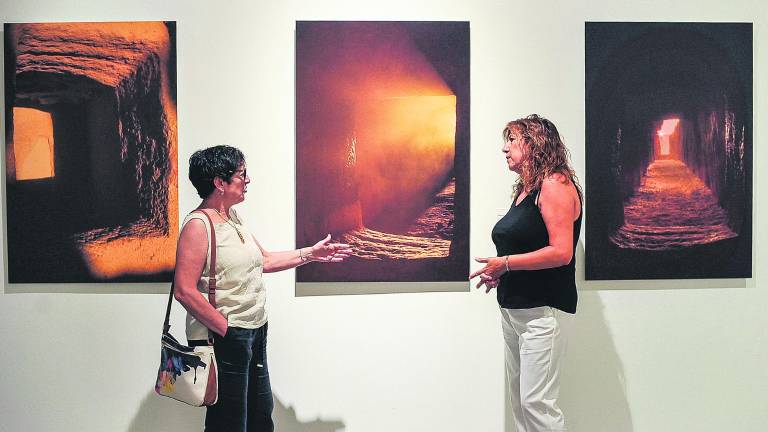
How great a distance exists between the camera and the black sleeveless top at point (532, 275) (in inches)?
89.7

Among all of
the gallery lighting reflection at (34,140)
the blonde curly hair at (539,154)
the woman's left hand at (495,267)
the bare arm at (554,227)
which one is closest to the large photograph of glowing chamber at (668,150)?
the blonde curly hair at (539,154)

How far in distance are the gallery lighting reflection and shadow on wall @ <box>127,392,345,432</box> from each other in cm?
121

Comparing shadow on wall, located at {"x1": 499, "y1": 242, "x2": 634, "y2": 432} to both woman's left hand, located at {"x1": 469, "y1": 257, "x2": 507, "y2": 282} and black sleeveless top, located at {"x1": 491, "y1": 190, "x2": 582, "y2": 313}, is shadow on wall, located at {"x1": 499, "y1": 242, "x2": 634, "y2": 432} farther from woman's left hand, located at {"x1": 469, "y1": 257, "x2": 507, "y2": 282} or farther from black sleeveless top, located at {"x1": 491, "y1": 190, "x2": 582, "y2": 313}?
woman's left hand, located at {"x1": 469, "y1": 257, "x2": 507, "y2": 282}

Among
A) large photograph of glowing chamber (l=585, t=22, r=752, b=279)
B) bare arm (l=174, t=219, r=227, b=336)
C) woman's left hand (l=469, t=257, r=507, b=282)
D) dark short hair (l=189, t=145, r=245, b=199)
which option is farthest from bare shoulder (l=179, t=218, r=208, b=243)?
large photograph of glowing chamber (l=585, t=22, r=752, b=279)

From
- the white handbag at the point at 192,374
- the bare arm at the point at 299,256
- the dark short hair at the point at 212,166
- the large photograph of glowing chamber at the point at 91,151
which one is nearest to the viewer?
the white handbag at the point at 192,374

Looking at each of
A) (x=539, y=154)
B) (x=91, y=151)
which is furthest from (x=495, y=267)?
(x=91, y=151)

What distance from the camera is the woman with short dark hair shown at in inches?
82.5

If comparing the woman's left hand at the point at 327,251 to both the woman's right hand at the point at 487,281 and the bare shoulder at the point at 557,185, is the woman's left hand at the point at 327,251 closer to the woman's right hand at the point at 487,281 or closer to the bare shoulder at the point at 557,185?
the woman's right hand at the point at 487,281

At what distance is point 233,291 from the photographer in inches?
85.4

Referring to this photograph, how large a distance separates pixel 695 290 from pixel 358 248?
5.48 ft

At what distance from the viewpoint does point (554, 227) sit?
7.25 ft

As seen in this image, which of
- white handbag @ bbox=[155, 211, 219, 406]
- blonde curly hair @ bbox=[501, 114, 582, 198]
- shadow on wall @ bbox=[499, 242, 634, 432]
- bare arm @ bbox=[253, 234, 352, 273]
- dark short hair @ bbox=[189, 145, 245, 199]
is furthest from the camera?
shadow on wall @ bbox=[499, 242, 634, 432]

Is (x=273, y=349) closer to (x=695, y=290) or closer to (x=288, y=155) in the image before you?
(x=288, y=155)

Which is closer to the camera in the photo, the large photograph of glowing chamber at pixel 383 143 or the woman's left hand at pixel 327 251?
the woman's left hand at pixel 327 251
